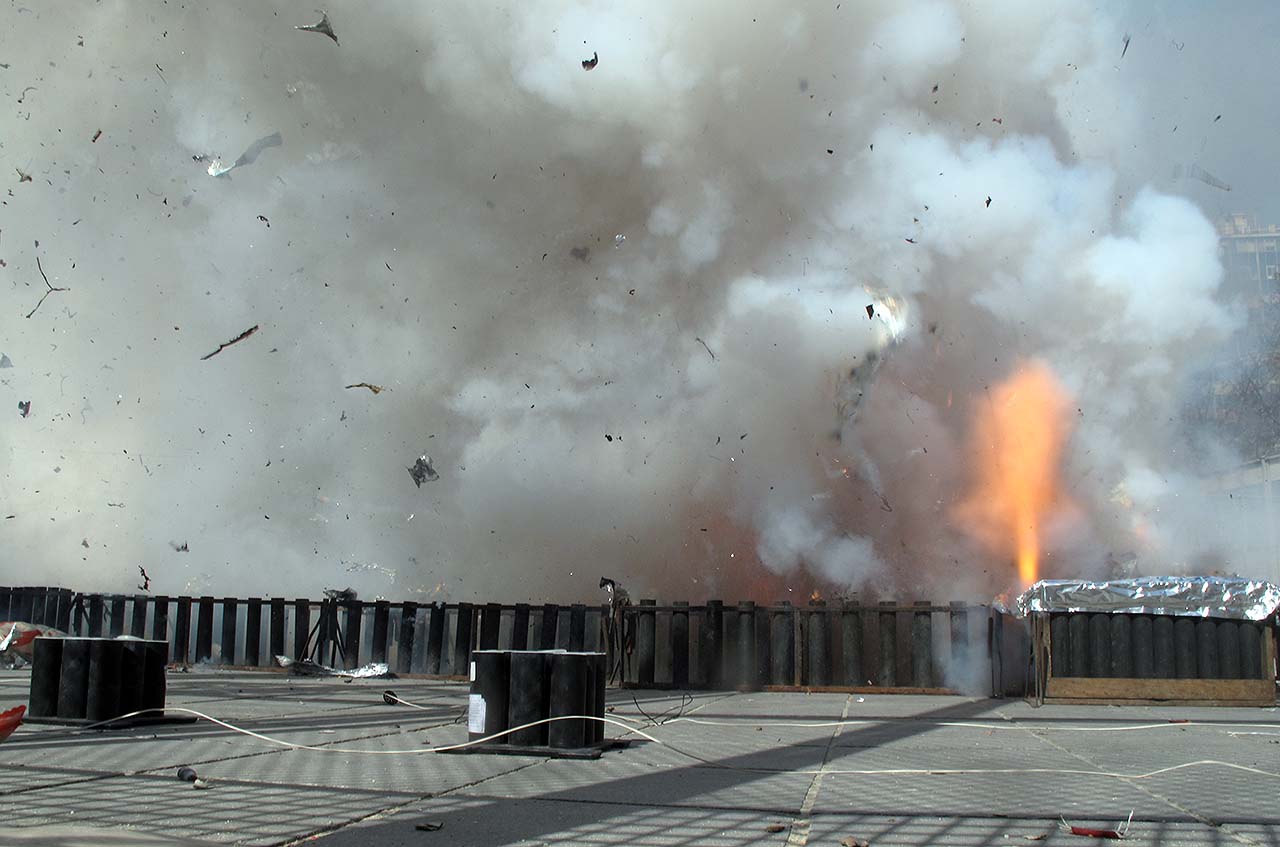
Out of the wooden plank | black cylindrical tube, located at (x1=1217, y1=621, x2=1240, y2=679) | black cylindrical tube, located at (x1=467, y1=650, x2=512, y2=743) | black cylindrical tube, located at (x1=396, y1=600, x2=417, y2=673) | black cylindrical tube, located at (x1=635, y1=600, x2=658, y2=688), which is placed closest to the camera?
black cylindrical tube, located at (x1=467, y1=650, x2=512, y2=743)

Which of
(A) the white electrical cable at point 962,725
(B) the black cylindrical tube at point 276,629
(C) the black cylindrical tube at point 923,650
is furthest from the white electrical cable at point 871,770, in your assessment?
(B) the black cylindrical tube at point 276,629

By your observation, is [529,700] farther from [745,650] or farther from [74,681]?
[745,650]

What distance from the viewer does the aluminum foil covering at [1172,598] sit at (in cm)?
1195

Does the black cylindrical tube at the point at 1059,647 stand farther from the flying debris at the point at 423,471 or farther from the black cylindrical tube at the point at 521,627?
the flying debris at the point at 423,471

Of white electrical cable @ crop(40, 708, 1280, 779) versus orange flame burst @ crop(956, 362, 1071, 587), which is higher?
orange flame burst @ crop(956, 362, 1071, 587)

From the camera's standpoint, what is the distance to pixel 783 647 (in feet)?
45.2

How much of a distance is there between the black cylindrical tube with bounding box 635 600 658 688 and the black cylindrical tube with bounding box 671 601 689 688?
0.24 m

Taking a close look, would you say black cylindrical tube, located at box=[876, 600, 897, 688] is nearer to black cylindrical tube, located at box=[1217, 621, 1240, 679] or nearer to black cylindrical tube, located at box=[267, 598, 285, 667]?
black cylindrical tube, located at box=[1217, 621, 1240, 679]

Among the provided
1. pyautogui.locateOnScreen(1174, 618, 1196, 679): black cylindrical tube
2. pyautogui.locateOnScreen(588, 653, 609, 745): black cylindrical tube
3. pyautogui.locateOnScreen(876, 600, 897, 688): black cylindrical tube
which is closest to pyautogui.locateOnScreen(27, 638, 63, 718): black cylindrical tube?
pyautogui.locateOnScreen(588, 653, 609, 745): black cylindrical tube

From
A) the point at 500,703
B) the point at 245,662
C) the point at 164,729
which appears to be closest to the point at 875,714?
the point at 500,703

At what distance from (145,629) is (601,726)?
1145 centimetres

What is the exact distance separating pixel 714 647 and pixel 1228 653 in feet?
17.8

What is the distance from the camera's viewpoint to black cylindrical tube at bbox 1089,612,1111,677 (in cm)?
1182

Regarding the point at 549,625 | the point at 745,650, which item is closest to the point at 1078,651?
the point at 745,650
